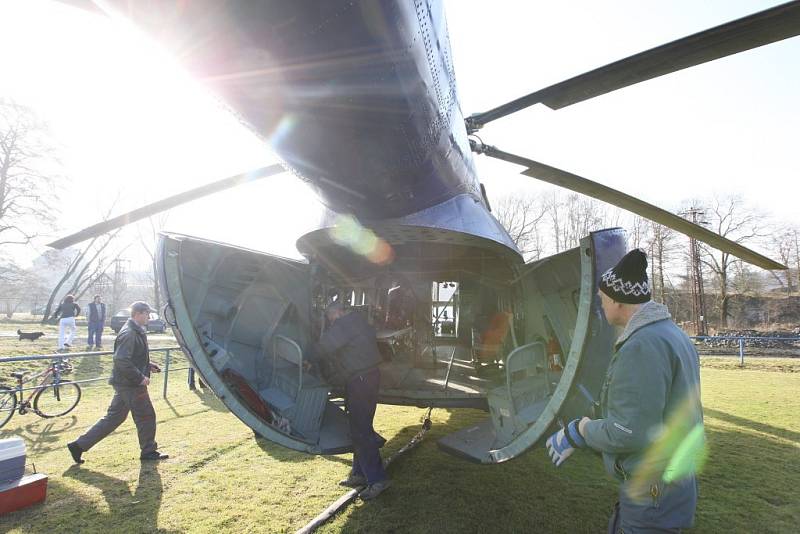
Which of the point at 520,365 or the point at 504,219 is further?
the point at 504,219

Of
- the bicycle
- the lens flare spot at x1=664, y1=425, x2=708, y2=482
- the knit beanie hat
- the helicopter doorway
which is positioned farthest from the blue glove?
the bicycle

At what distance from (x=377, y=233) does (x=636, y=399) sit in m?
→ 2.38

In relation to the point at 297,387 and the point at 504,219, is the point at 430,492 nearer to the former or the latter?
the point at 297,387

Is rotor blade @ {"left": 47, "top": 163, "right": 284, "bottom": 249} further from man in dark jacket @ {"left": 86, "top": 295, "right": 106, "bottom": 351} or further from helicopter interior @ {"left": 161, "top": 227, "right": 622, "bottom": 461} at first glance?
man in dark jacket @ {"left": 86, "top": 295, "right": 106, "bottom": 351}

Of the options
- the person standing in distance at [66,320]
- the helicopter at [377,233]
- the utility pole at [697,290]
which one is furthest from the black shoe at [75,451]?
the utility pole at [697,290]

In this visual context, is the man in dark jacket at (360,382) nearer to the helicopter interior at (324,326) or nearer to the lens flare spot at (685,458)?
the helicopter interior at (324,326)

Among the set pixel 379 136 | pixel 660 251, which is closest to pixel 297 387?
pixel 379 136

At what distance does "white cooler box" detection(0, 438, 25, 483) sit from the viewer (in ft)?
10.8

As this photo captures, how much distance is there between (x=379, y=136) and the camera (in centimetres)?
207

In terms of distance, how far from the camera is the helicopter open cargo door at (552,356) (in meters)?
2.57

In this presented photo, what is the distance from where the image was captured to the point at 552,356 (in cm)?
407

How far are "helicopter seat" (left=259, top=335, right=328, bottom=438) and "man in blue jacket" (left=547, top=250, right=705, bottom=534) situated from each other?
2.72 m

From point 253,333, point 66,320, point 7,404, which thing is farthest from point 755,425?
point 66,320

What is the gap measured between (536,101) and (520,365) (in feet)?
8.03
